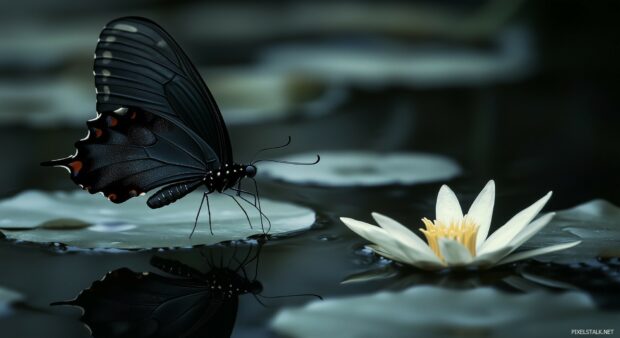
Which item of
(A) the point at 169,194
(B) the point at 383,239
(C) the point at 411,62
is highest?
(C) the point at 411,62

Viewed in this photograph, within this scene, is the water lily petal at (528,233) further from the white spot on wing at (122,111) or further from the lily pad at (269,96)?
the lily pad at (269,96)

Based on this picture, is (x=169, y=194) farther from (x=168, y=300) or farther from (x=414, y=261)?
(x=414, y=261)

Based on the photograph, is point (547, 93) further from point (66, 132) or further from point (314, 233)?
point (314, 233)

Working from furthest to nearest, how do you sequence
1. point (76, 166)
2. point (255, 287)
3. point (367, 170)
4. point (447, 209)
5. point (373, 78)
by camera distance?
1. point (373, 78)
2. point (367, 170)
3. point (76, 166)
4. point (447, 209)
5. point (255, 287)

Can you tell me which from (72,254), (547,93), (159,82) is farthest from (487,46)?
(72,254)

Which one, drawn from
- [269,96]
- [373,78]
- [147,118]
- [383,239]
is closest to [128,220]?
[147,118]

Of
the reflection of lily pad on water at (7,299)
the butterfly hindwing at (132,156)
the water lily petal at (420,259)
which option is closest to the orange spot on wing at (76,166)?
the butterfly hindwing at (132,156)

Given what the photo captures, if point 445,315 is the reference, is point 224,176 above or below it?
above
